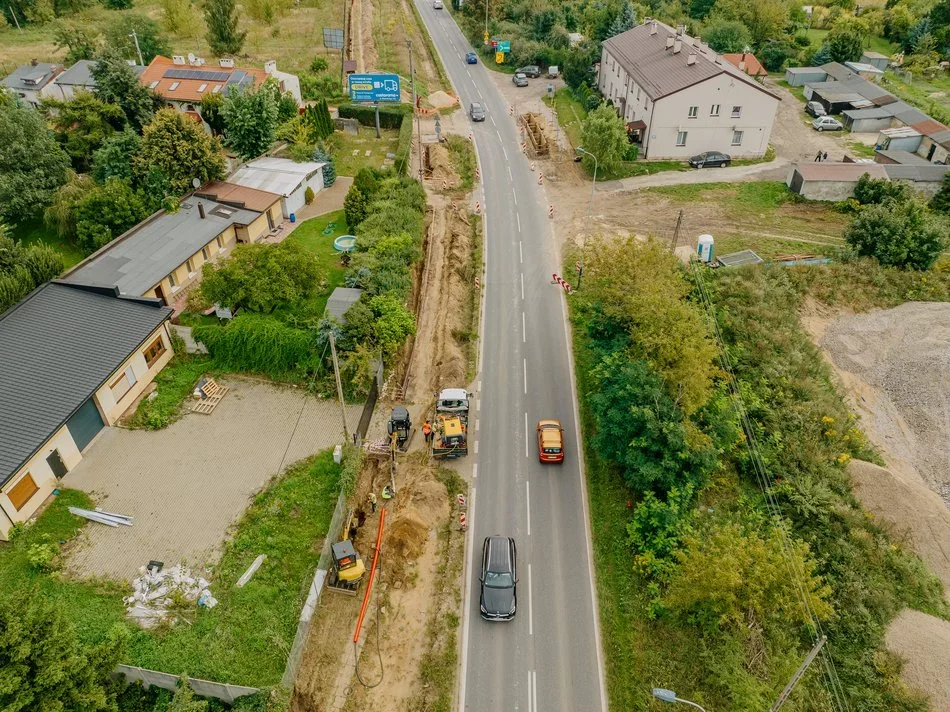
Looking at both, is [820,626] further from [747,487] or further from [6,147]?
[6,147]

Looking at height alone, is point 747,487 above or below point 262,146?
below

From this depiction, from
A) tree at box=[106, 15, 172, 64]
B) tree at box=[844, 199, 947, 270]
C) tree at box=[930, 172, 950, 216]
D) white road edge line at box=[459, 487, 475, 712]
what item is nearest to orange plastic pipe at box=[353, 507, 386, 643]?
white road edge line at box=[459, 487, 475, 712]

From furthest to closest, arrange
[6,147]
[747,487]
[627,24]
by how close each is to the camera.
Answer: [627,24] → [6,147] → [747,487]

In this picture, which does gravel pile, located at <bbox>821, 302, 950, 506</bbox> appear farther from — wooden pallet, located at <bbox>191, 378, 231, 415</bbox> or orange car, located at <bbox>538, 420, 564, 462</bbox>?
wooden pallet, located at <bbox>191, 378, 231, 415</bbox>

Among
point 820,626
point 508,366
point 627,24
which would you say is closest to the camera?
point 820,626

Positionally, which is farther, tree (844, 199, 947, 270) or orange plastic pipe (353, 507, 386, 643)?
tree (844, 199, 947, 270)

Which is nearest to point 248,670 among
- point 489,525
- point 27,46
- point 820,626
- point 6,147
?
point 489,525
